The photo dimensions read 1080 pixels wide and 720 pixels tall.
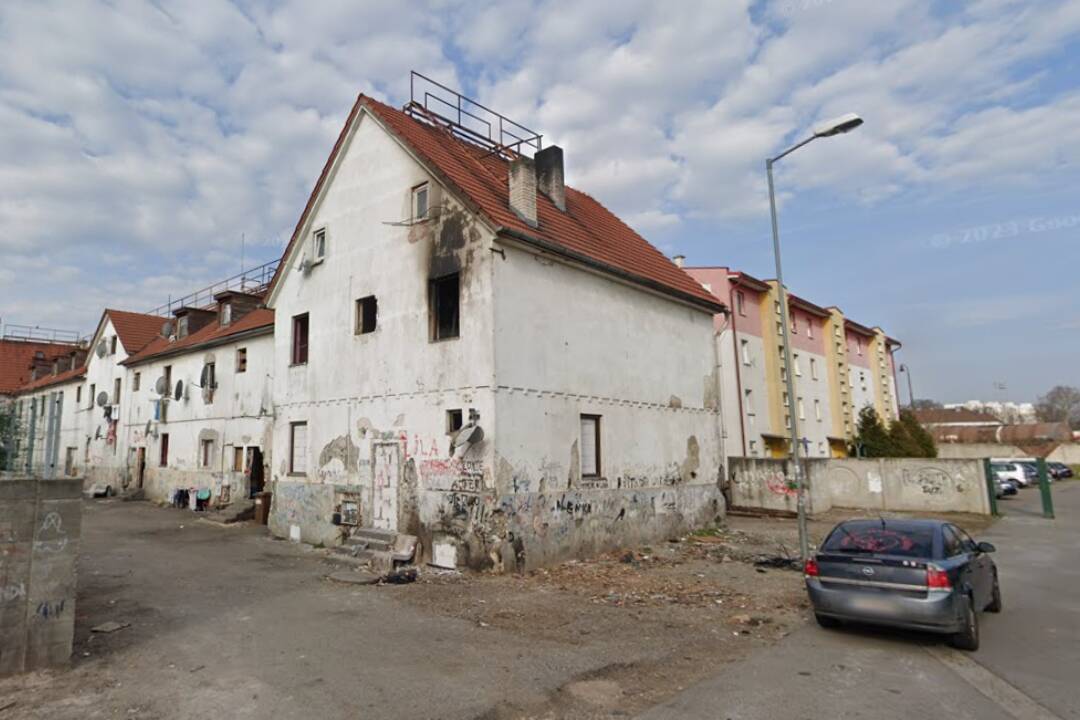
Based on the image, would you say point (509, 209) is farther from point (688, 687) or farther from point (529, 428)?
point (688, 687)

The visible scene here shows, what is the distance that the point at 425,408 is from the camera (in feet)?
45.8

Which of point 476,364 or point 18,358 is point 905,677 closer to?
point 476,364

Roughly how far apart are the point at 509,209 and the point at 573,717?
11422 millimetres

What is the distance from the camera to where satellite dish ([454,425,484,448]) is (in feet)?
40.8

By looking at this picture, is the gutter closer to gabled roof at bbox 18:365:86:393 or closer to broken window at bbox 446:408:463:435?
broken window at bbox 446:408:463:435

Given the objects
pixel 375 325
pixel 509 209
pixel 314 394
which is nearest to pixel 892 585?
pixel 509 209

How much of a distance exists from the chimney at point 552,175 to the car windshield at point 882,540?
12.0m

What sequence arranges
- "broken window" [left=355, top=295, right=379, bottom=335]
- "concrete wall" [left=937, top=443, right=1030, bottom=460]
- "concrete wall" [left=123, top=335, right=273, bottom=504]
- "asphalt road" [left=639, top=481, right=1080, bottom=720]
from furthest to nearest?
"concrete wall" [left=937, top=443, right=1030, bottom=460] → "concrete wall" [left=123, top=335, right=273, bottom=504] → "broken window" [left=355, top=295, right=379, bottom=335] → "asphalt road" [left=639, top=481, right=1080, bottom=720]

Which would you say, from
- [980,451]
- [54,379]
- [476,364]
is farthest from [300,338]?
[980,451]

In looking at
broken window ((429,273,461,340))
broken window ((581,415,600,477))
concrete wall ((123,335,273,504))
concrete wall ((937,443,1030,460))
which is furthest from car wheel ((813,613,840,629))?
concrete wall ((937,443,1030,460))

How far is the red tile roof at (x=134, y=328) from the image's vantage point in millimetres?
32281

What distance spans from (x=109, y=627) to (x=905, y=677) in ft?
32.0

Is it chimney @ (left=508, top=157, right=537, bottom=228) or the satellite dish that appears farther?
chimney @ (left=508, top=157, right=537, bottom=228)

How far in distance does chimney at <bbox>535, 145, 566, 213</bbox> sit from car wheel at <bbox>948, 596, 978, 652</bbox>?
13.4 metres
